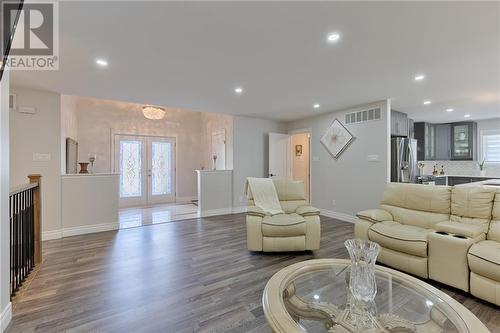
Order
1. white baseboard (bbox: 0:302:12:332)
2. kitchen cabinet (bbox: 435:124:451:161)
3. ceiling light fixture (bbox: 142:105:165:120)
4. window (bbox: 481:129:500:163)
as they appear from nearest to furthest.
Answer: white baseboard (bbox: 0:302:12:332) < ceiling light fixture (bbox: 142:105:165:120) < window (bbox: 481:129:500:163) < kitchen cabinet (bbox: 435:124:451:161)

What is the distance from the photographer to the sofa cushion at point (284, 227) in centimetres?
302

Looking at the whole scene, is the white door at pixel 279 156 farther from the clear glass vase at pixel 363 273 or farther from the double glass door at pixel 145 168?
the clear glass vase at pixel 363 273

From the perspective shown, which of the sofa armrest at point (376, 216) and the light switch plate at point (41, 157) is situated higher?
the light switch plate at point (41, 157)

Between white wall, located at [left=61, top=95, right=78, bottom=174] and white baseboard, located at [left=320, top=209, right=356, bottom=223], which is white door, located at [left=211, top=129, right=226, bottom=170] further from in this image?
white wall, located at [left=61, top=95, right=78, bottom=174]

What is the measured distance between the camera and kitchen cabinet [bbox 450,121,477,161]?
6.28 meters

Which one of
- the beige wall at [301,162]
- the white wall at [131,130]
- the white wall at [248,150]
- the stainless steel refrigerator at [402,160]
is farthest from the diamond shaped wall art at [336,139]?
the white wall at [131,130]

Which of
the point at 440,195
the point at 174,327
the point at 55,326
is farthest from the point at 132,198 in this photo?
the point at 440,195

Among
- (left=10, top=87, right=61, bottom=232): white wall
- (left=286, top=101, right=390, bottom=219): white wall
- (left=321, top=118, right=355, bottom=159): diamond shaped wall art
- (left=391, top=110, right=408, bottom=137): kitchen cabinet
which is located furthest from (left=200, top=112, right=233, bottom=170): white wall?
(left=391, top=110, right=408, bottom=137): kitchen cabinet

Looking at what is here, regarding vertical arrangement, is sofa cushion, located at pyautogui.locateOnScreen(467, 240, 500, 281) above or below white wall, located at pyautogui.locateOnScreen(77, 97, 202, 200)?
below

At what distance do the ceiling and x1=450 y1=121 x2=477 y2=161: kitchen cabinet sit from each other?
2687mm

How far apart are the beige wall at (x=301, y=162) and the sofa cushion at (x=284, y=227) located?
3.78 meters

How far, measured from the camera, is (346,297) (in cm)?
155

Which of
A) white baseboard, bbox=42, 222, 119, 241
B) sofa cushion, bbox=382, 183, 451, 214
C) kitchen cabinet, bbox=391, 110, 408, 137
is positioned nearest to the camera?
sofa cushion, bbox=382, 183, 451, 214

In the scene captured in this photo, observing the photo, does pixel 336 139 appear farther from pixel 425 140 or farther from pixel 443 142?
pixel 443 142
